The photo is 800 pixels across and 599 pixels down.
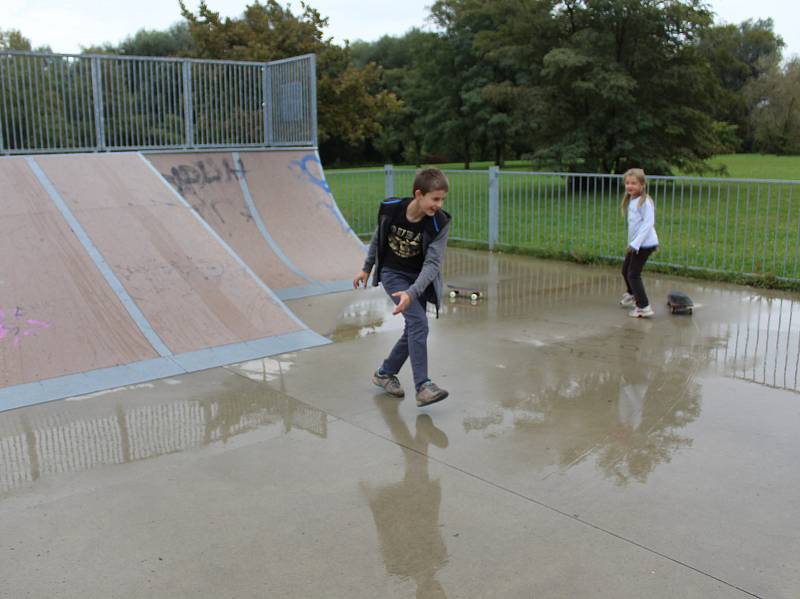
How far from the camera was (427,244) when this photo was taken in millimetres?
5195

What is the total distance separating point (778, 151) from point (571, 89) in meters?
34.5

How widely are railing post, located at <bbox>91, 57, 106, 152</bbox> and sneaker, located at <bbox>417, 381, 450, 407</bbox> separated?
715 cm

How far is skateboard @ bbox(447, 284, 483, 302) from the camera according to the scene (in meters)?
8.93

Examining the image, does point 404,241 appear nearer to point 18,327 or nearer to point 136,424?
point 136,424

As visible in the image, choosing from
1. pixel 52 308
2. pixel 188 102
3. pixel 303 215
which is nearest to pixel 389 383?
pixel 52 308

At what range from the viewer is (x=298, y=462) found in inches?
176

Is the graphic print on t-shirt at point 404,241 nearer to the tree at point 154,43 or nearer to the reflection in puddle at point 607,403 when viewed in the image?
the reflection in puddle at point 607,403

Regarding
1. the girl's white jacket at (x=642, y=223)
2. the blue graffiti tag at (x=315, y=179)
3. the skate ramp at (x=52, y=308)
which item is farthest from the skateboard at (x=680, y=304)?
the skate ramp at (x=52, y=308)

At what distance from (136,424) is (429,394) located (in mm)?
1968

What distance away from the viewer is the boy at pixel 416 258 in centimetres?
507

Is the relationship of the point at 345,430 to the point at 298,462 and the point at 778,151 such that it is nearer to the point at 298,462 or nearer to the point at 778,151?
the point at 298,462

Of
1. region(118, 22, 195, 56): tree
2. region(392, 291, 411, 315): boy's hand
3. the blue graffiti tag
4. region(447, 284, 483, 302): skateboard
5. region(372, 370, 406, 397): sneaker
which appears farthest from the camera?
region(118, 22, 195, 56): tree

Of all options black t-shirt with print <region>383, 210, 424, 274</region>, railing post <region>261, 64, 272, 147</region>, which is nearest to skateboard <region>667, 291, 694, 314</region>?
black t-shirt with print <region>383, 210, 424, 274</region>

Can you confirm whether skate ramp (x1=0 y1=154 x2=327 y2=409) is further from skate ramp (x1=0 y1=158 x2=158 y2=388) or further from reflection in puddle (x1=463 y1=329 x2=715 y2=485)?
reflection in puddle (x1=463 y1=329 x2=715 y2=485)
